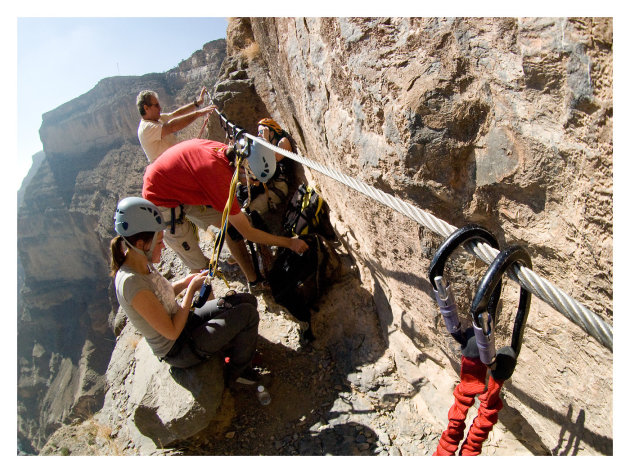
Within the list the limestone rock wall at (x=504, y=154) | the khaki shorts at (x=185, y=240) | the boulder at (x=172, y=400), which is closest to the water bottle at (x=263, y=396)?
the boulder at (x=172, y=400)

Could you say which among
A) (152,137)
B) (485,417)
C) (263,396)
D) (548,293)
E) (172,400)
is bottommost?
(263,396)

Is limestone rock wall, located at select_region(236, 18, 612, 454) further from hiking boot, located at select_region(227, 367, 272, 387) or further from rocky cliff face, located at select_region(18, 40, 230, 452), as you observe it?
rocky cliff face, located at select_region(18, 40, 230, 452)

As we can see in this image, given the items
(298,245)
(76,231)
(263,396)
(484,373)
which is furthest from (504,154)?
(76,231)

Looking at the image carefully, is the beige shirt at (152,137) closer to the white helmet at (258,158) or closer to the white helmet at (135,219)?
the white helmet at (258,158)

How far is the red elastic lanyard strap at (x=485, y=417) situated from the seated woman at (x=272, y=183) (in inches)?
141

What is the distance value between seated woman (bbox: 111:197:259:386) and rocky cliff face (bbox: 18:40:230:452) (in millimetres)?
21452

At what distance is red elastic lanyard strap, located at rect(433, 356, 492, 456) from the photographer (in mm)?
1336

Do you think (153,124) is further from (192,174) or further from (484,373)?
(484,373)

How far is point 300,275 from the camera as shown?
3715 mm

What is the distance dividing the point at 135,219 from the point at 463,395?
2189 mm

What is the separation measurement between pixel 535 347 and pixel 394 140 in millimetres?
1343

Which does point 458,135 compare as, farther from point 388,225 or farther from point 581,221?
point 388,225

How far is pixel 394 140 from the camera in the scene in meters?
2.02

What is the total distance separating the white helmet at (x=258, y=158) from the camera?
329 centimetres
